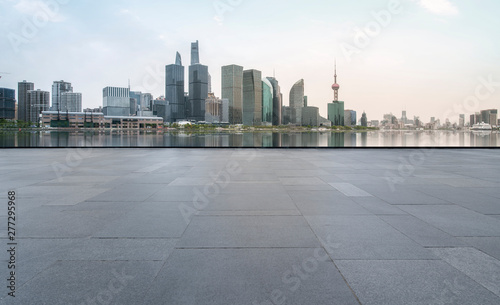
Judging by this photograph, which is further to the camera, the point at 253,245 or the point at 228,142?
the point at 228,142

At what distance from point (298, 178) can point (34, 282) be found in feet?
29.7

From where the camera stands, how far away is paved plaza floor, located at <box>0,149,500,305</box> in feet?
11.5

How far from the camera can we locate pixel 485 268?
4.05 meters

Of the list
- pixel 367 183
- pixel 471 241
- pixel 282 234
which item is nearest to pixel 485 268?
pixel 471 241

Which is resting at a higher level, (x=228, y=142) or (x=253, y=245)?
(x=228, y=142)

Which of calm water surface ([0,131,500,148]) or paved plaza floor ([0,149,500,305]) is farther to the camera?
calm water surface ([0,131,500,148])

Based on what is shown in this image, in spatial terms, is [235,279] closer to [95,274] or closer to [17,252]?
[95,274]

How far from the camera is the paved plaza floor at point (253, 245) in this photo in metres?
3.49

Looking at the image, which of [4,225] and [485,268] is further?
[4,225]

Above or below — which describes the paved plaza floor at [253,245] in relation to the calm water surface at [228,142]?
below

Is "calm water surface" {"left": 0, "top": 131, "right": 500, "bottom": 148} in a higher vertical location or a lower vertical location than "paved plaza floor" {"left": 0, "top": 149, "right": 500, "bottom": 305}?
higher

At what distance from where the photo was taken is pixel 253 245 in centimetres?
482

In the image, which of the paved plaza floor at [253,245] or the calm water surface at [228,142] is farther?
the calm water surface at [228,142]

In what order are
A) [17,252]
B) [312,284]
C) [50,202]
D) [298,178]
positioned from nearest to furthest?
[312,284]
[17,252]
[50,202]
[298,178]
